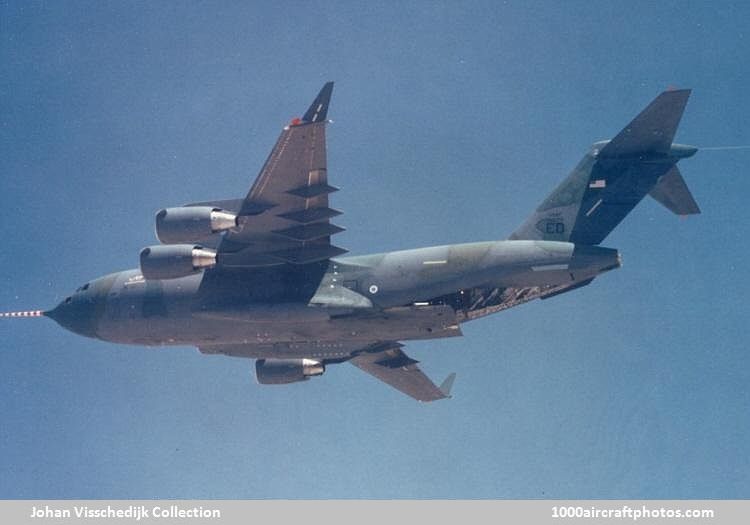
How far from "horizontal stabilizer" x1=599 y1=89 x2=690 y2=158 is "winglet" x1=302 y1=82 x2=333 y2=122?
678 cm

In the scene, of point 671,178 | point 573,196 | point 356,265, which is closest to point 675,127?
point 671,178

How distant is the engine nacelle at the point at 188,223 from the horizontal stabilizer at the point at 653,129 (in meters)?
8.74

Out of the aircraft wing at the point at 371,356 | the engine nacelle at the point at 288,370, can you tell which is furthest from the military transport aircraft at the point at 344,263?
the engine nacelle at the point at 288,370

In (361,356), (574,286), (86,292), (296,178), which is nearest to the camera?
(296,178)

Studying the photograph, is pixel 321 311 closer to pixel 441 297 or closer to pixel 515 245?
pixel 441 297

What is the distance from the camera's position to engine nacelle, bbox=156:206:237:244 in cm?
1873

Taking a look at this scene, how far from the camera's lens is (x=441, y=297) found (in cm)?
1955

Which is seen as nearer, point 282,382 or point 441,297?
point 441,297

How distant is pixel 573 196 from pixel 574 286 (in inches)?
82.0

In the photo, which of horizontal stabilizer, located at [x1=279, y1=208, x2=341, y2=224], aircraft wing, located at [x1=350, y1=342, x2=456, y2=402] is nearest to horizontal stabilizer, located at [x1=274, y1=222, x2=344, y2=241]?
horizontal stabilizer, located at [x1=279, y1=208, x2=341, y2=224]

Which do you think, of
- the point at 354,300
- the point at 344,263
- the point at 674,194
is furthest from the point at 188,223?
the point at 674,194

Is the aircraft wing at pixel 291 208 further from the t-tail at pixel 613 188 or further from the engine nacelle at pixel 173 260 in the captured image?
the t-tail at pixel 613 188

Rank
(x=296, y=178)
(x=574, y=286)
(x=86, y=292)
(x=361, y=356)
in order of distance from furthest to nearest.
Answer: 1. (x=361, y=356)
2. (x=86, y=292)
3. (x=574, y=286)
4. (x=296, y=178)

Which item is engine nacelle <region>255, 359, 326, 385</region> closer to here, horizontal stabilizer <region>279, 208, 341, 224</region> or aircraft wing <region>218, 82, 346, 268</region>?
aircraft wing <region>218, 82, 346, 268</region>
